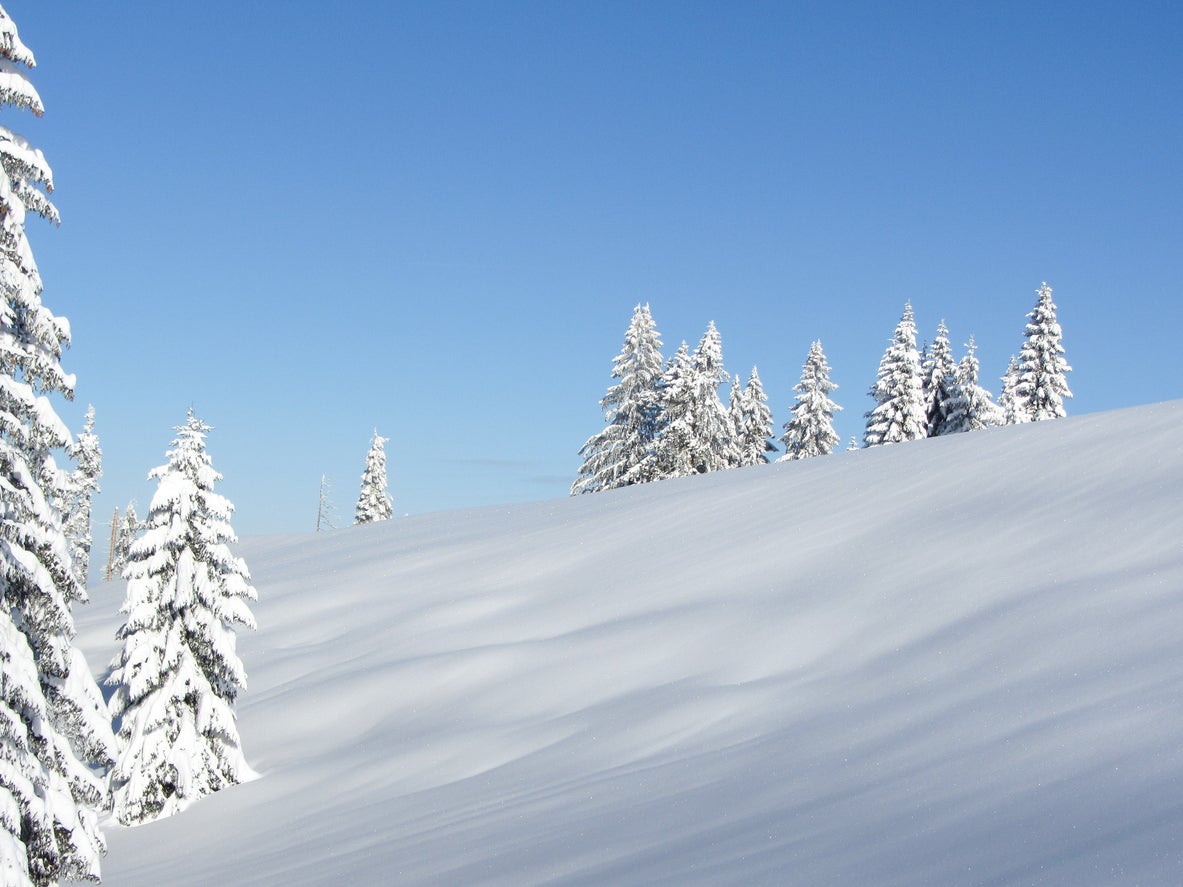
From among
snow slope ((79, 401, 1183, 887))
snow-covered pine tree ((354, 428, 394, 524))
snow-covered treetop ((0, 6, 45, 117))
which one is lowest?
snow slope ((79, 401, 1183, 887))

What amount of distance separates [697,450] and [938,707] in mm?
42664

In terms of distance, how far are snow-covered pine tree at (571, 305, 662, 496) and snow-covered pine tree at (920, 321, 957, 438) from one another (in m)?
17.1

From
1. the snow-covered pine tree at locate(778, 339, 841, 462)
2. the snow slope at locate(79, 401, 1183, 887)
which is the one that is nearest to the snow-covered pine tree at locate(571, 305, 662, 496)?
the snow-covered pine tree at locate(778, 339, 841, 462)

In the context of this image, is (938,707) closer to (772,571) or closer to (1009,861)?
(1009,861)

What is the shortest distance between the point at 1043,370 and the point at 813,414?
44.7 ft

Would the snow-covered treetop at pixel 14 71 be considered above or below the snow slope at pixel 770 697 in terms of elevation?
above

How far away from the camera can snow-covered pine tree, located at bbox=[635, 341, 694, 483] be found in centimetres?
5300

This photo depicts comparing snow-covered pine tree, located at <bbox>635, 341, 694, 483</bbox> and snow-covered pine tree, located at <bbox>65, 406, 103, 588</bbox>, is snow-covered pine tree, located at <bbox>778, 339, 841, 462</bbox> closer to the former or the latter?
snow-covered pine tree, located at <bbox>635, 341, 694, 483</bbox>

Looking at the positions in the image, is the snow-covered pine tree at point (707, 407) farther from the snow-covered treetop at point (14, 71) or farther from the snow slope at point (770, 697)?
the snow-covered treetop at point (14, 71)

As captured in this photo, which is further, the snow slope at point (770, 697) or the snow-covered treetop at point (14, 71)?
the snow-covered treetop at point (14, 71)

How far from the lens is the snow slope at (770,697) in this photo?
725 cm

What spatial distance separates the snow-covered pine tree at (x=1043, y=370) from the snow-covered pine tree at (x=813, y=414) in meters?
11.3

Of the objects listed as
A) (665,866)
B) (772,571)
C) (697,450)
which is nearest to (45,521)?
(665,866)

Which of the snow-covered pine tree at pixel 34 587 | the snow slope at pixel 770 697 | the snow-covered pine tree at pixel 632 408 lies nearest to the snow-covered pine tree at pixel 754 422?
the snow-covered pine tree at pixel 632 408
